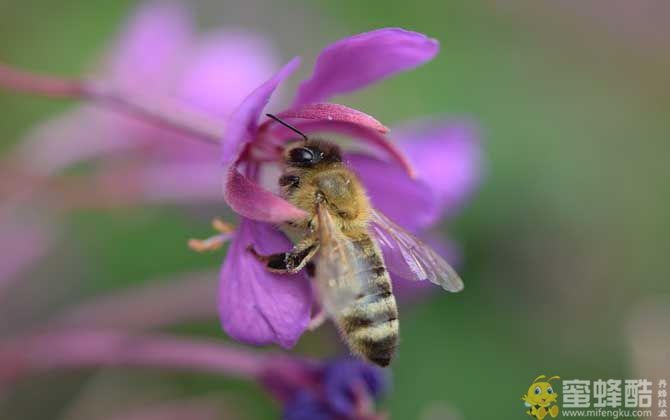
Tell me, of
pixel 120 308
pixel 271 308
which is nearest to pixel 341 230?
pixel 271 308

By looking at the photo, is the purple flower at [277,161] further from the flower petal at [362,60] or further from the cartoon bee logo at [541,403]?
the cartoon bee logo at [541,403]

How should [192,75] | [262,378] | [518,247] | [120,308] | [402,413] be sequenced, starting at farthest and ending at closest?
[518,247] → [402,413] → [192,75] → [120,308] → [262,378]

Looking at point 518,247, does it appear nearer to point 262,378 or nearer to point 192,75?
point 192,75

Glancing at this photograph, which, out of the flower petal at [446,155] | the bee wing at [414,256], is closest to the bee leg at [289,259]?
the bee wing at [414,256]

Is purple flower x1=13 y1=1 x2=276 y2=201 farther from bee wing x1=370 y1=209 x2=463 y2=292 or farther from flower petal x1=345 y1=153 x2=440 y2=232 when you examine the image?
bee wing x1=370 y1=209 x2=463 y2=292

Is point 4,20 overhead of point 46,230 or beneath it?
overhead

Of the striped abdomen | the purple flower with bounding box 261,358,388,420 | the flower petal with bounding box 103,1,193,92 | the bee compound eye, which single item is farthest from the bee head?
the flower petal with bounding box 103,1,193,92
